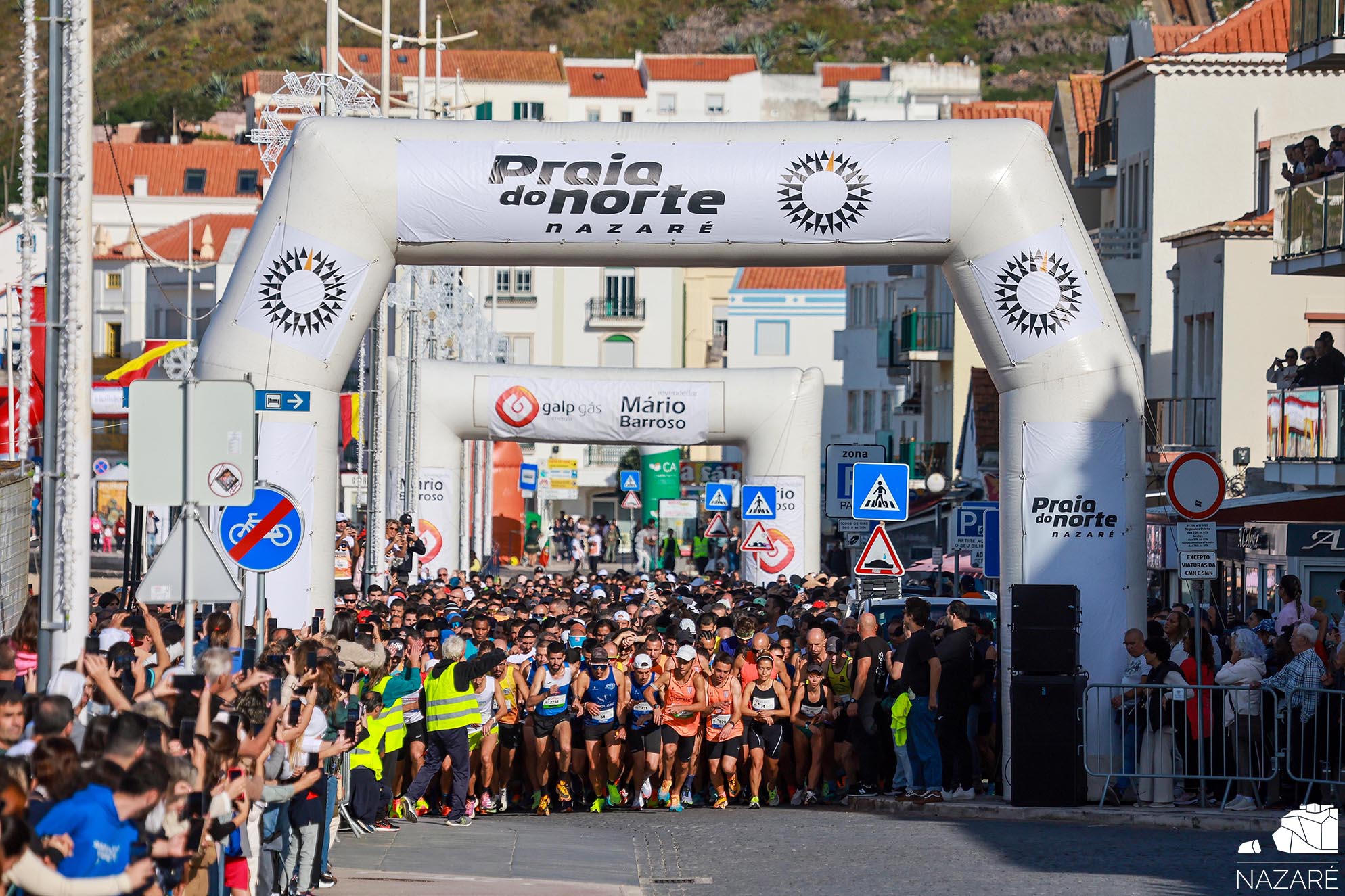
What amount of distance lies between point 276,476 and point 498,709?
2.41m

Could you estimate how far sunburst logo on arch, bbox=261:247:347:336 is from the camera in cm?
1608

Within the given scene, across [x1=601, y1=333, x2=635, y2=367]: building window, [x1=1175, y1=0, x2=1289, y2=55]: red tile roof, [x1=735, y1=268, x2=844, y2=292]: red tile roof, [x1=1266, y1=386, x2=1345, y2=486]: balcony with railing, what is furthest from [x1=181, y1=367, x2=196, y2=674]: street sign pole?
[x1=601, y1=333, x2=635, y2=367]: building window

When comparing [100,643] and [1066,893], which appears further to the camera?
[100,643]

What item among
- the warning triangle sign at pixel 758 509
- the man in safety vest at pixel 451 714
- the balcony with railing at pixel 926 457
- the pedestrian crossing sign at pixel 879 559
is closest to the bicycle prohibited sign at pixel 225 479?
the man in safety vest at pixel 451 714

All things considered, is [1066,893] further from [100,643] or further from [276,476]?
[276,476]

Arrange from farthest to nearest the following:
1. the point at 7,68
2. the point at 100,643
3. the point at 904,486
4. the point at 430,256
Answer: the point at 7,68, the point at 904,486, the point at 430,256, the point at 100,643

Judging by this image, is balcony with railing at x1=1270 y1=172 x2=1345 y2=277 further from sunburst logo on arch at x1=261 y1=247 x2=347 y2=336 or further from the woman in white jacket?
sunburst logo on arch at x1=261 y1=247 x2=347 y2=336

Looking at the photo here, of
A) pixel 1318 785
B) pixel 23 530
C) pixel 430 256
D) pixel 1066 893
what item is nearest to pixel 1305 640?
pixel 1318 785

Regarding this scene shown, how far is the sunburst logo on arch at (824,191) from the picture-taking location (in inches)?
623

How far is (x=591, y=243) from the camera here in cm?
1595

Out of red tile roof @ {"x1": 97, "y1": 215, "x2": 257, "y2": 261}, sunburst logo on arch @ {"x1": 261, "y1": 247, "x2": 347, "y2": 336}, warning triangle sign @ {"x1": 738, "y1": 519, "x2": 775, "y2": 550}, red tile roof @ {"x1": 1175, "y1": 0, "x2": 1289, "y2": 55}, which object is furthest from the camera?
red tile roof @ {"x1": 97, "y1": 215, "x2": 257, "y2": 261}

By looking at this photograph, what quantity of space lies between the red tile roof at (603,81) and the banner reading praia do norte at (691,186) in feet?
264

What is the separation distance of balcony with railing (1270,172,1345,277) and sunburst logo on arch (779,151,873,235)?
10810 mm

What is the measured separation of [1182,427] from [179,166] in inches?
2710
